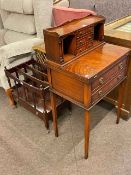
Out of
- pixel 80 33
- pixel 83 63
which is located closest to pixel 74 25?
pixel 80 33

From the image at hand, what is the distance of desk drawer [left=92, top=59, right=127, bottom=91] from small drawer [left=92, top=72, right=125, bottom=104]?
0.03 metres

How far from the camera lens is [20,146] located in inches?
61.0

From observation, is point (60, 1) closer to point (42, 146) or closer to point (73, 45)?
point (73, 45)

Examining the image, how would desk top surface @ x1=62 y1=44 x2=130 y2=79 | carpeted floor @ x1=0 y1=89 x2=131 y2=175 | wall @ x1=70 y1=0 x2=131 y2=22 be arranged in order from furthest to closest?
wall @ x1=70 y1=0 x2=131 y2=22 < carpeted floor @ x1=0 y1=89 x2=131 y2=175 < desk top surface @ x1=62 y1=44 x2=130 y2=79

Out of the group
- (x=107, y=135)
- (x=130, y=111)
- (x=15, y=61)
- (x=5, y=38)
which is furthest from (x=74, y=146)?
(x=5, y=38)

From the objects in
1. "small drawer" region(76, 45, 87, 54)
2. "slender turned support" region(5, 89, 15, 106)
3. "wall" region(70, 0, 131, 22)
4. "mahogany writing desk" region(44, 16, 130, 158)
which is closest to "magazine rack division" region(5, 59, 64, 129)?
"slender turned support" region(5, 89, 15, 106)

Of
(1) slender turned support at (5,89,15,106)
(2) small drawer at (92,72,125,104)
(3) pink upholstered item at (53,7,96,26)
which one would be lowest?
(1) slender turned support at (5,89,15,106)

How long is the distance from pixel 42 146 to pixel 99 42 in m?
0.92

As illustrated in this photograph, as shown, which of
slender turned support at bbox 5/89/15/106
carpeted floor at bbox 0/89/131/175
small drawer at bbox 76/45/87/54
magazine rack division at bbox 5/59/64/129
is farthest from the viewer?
slender turned support at bbox 5/89/15/106

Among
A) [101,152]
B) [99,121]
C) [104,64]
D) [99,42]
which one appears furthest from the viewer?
[99,121]

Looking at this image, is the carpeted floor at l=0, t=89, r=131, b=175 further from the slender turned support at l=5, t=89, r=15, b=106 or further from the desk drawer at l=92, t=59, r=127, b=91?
the desk drawer at l=92, t=59, r=127, b=91

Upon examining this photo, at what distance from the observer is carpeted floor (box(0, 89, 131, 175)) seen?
4.47 ft

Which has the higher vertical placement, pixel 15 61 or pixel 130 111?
pixel 15 61

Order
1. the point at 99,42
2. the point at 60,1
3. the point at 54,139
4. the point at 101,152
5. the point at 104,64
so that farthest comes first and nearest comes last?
the point at 60,1 → the point at 54,139 → the point at 101,152 → the point at 99,42 → the point at 104,64
